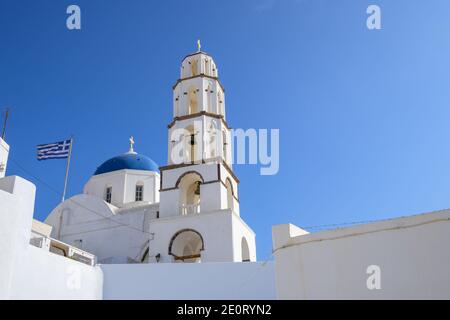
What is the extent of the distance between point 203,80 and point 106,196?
29.7ft

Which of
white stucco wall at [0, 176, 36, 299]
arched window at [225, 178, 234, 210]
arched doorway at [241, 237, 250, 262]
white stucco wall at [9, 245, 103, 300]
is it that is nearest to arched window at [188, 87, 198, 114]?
arched window at [225, 178, 234, 210]

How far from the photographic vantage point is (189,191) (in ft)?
74.2

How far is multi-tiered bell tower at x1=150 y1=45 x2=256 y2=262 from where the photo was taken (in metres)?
19.7

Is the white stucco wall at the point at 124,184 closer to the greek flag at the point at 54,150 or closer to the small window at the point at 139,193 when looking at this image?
the small window at the point at 139,193

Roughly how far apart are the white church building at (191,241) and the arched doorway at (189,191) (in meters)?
0.06

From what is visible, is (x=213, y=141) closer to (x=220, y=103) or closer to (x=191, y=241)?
(x=220, y=103)

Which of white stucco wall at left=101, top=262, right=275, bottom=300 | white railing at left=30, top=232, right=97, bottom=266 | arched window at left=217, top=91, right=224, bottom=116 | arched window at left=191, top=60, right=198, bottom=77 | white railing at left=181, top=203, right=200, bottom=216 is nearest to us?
white stucco wall at left=101, top=262, right=275, bottom=300

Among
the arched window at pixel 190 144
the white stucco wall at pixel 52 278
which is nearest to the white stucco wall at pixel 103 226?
the arched window at pixel 190 144

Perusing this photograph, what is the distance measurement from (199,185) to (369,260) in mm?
14089

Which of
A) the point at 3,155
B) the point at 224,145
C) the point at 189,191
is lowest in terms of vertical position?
the point at 3,155

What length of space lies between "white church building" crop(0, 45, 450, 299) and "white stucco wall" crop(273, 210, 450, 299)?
0.7 inches

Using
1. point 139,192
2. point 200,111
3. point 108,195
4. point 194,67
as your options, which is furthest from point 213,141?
point 108,195

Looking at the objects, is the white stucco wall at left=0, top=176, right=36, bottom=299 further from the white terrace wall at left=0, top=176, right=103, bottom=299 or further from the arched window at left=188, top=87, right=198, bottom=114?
the arched window at left=188, top=87, right=198, bottom=114
